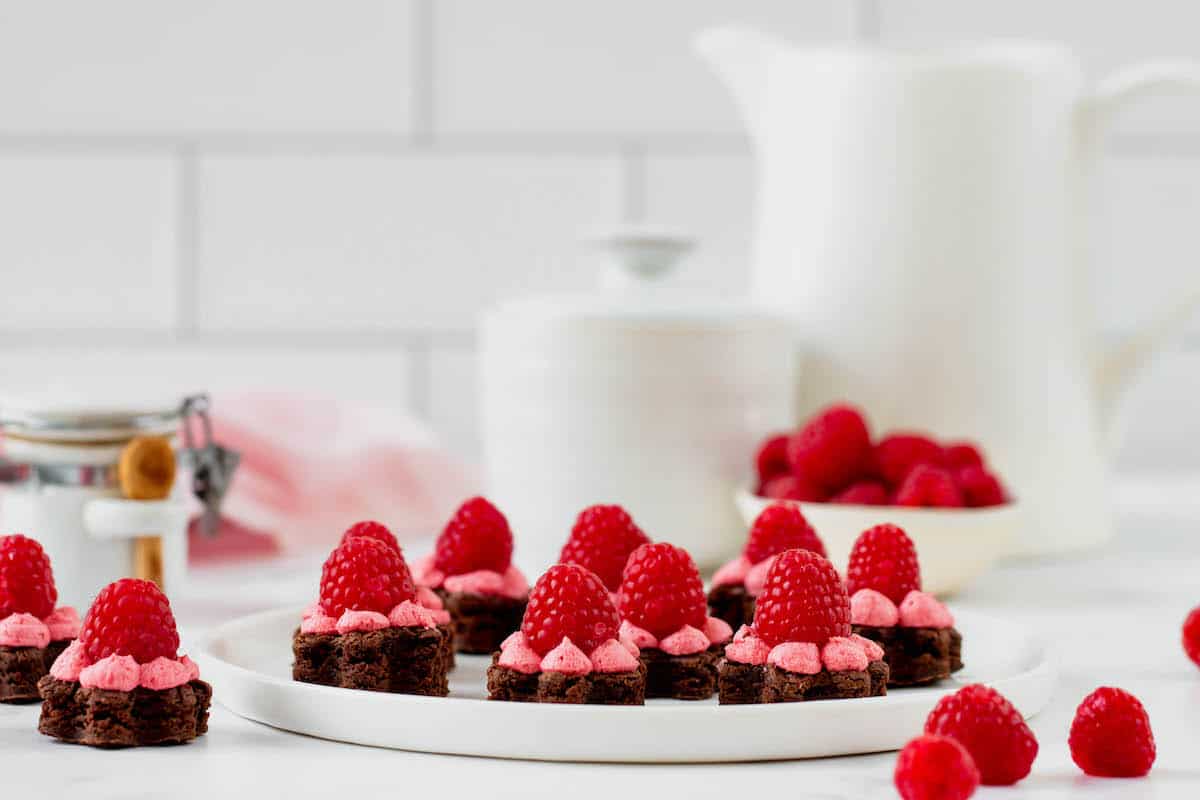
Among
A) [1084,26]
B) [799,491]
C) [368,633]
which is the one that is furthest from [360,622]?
[1084,26]

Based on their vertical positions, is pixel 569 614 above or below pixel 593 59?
below

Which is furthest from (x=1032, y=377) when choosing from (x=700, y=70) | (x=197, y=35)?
(x=197, y=35)

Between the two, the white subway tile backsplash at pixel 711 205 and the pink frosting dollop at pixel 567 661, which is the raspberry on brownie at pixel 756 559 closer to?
the pink frosting dollop at pixel 567 661

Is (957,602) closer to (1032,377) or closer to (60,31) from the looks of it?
(1032,377)

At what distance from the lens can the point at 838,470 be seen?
1.04 m

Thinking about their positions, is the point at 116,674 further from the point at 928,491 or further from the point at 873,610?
the point at 928,491

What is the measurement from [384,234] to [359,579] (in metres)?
1.15

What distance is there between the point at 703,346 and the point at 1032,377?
0.82 feet

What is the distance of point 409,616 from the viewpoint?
741 millimetres

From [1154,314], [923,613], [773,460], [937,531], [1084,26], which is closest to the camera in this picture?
[923,613]

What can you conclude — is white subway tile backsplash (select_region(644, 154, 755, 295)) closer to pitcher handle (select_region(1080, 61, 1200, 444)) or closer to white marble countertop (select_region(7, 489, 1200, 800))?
pitcher handle (select_region(1080, 61, 1200, 444))

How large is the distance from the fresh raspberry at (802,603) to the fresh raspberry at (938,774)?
5.2 inches

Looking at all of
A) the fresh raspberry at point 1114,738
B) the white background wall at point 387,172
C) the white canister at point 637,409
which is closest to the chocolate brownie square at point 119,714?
the fresh raspberry at point 1114,738

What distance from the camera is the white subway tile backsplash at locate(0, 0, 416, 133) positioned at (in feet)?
6.00
